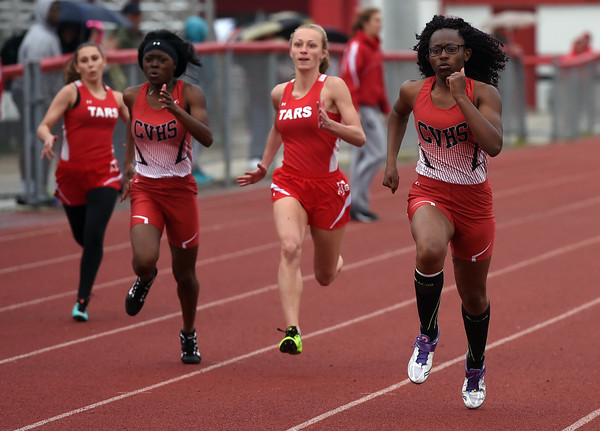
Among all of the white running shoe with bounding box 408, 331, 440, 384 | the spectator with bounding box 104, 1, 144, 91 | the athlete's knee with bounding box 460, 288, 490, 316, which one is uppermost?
the spectator with bounding box 104, 1, 144, 91

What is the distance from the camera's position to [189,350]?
24.2ft

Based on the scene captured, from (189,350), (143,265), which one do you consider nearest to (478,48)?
(143,265)

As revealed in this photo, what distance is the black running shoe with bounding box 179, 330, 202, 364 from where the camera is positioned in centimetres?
736

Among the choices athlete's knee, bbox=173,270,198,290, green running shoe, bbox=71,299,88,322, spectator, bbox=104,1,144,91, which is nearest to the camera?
athlete's knee, bbox=173,270,198,290

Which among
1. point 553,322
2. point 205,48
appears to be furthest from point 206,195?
point 553,322

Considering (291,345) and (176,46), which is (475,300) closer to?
(291,345)

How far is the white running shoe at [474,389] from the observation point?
6.24 metres

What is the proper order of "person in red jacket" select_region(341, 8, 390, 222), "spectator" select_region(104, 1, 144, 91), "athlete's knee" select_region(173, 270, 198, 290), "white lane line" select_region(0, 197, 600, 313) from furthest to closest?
1. "spectator" select_region(104, 1, 144, 91)
2. "person in red jacket" select_region(341, 8, 390, 222)
3. "white lane line" select_region(0, 197, 600, 313)
4. "athlete's knee" select_region(173, 270, 198, 290)

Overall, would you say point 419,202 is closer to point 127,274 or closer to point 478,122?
point 478,122

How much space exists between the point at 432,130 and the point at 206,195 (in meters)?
9.72

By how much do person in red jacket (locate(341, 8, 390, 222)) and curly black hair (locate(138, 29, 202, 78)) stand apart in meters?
5.73

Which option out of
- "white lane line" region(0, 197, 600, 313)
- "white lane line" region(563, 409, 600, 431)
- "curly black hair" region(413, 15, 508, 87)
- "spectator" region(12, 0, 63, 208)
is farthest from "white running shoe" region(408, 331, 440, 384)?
"spectator" region(12, 0, 63, 208)

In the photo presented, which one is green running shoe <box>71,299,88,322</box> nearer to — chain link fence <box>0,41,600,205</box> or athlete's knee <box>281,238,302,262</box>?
athlete's knee <box>281,238,302,262</box>

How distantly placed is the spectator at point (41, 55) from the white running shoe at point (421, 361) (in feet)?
27.3
